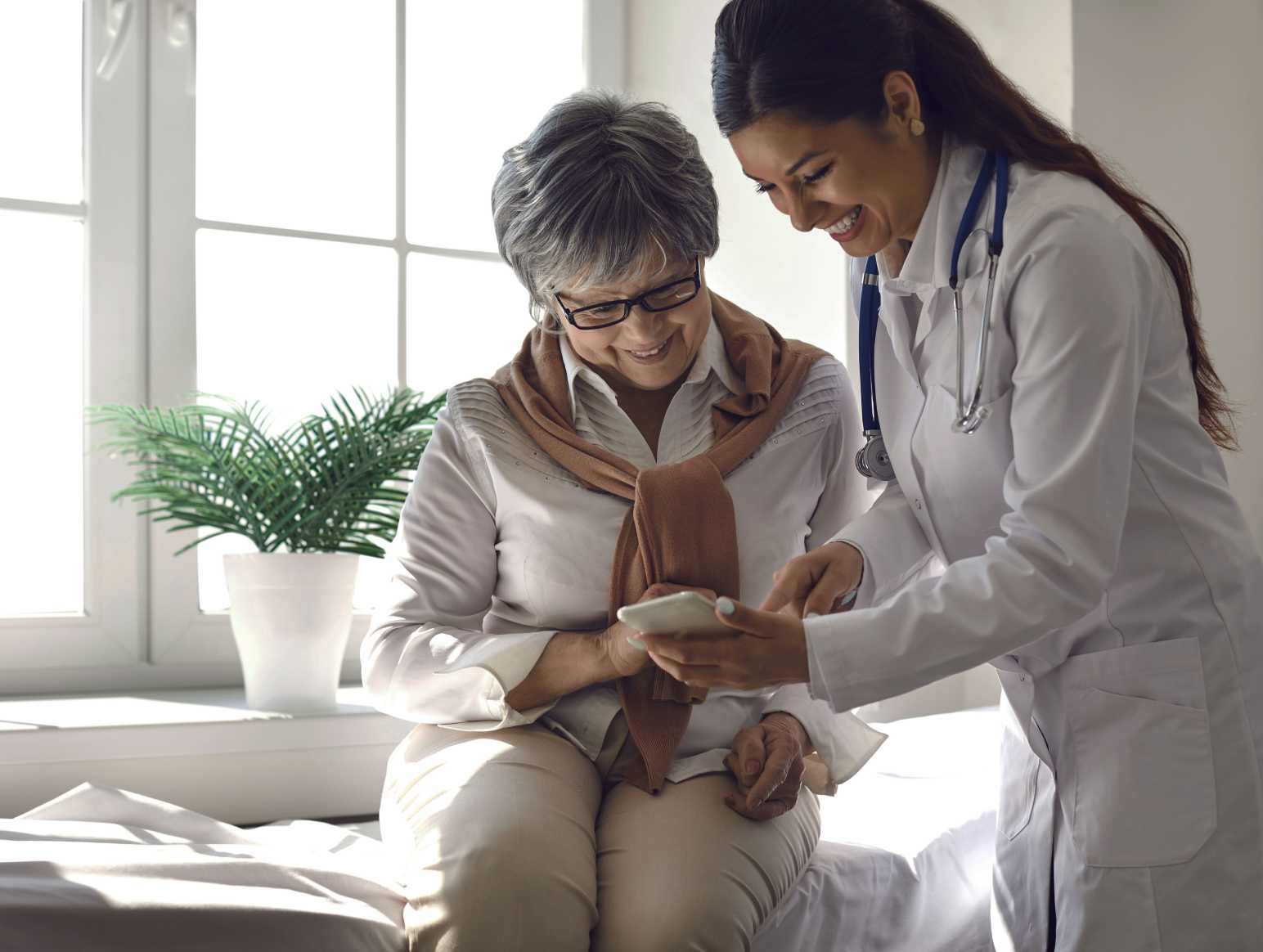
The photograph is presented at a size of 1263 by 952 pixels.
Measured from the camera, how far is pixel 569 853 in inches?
51.7

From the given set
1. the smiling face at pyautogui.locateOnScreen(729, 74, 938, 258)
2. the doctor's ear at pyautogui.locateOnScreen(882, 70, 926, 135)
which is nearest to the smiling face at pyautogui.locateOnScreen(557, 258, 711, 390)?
the smiling face at pyautogui.locateOnScreen(729, 74, 938, 258)

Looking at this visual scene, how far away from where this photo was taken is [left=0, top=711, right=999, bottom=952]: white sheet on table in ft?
3.70

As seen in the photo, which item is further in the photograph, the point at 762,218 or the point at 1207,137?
the point at 762,218

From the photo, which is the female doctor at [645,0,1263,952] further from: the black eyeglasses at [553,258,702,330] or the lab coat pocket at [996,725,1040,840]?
the black eyeglasses at [553,258,702,330]

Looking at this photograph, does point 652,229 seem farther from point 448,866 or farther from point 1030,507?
point 448,866

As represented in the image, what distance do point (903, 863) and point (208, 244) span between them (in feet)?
5.56

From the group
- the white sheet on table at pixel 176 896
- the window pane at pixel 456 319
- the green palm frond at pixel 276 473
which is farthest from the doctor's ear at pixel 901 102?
the window pane at pixel 456 319

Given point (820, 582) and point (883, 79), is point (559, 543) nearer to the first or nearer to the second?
point (820, 582)

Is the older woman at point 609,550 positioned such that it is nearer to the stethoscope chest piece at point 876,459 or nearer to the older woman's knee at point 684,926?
the older woman's knee at point 684,926

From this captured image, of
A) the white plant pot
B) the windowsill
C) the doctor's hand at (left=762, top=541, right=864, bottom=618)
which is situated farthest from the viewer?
the white plant pot

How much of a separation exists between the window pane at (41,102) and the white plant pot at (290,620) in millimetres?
838

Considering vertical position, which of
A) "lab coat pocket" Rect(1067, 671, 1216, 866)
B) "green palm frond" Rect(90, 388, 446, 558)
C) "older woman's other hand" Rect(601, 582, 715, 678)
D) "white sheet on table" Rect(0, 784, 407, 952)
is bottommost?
"white sheet on table" Rect(0, 784, 407, 952)

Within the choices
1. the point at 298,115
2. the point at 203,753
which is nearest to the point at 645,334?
the point at 203,753

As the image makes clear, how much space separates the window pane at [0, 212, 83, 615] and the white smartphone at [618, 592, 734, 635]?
149cm
